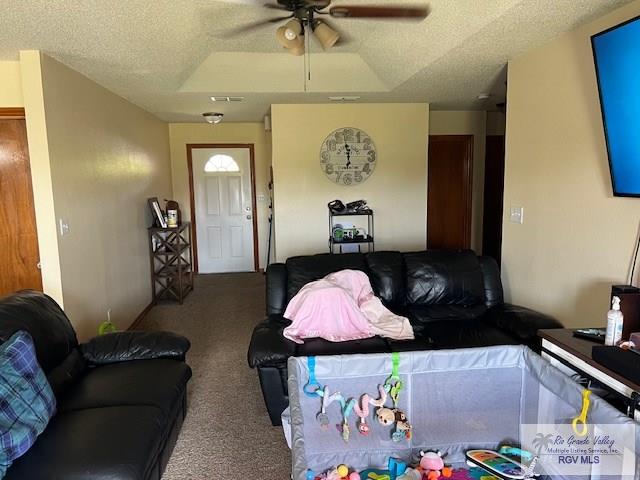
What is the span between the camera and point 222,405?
2.88 m

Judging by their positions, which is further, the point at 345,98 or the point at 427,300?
the point at 345,98

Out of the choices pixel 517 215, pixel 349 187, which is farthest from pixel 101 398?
pixel 349 187

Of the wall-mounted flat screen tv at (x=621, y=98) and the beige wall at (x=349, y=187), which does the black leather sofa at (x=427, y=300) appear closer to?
the wall-mounted flat screen tv at (x=621, y=98)

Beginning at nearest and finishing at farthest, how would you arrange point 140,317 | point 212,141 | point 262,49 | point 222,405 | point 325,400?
1. point 325,400
2. point 222,405
3. point 262,49
4. point 140,317
5. point 212,141

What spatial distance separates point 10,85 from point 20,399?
90.9 inches

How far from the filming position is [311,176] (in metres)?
5.09

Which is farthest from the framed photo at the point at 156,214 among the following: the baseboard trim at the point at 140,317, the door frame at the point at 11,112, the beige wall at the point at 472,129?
the beige wall at the point at 472,129

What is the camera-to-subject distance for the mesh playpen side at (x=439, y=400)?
1.59 meters

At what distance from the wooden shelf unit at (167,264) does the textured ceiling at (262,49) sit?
1.50 m

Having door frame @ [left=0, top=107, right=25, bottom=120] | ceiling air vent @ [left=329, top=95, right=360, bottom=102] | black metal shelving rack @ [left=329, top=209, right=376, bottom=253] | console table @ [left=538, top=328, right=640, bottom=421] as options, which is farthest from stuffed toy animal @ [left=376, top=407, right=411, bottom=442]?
ceiling air vent @ [left=329, top=95, right=360, bottom=102]

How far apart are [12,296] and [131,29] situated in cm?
170

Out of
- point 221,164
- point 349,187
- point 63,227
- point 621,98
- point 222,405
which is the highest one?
point 221,164

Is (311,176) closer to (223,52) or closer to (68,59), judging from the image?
(223,52)

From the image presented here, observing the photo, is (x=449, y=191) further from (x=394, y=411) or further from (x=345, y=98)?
(x=394, y=411)
